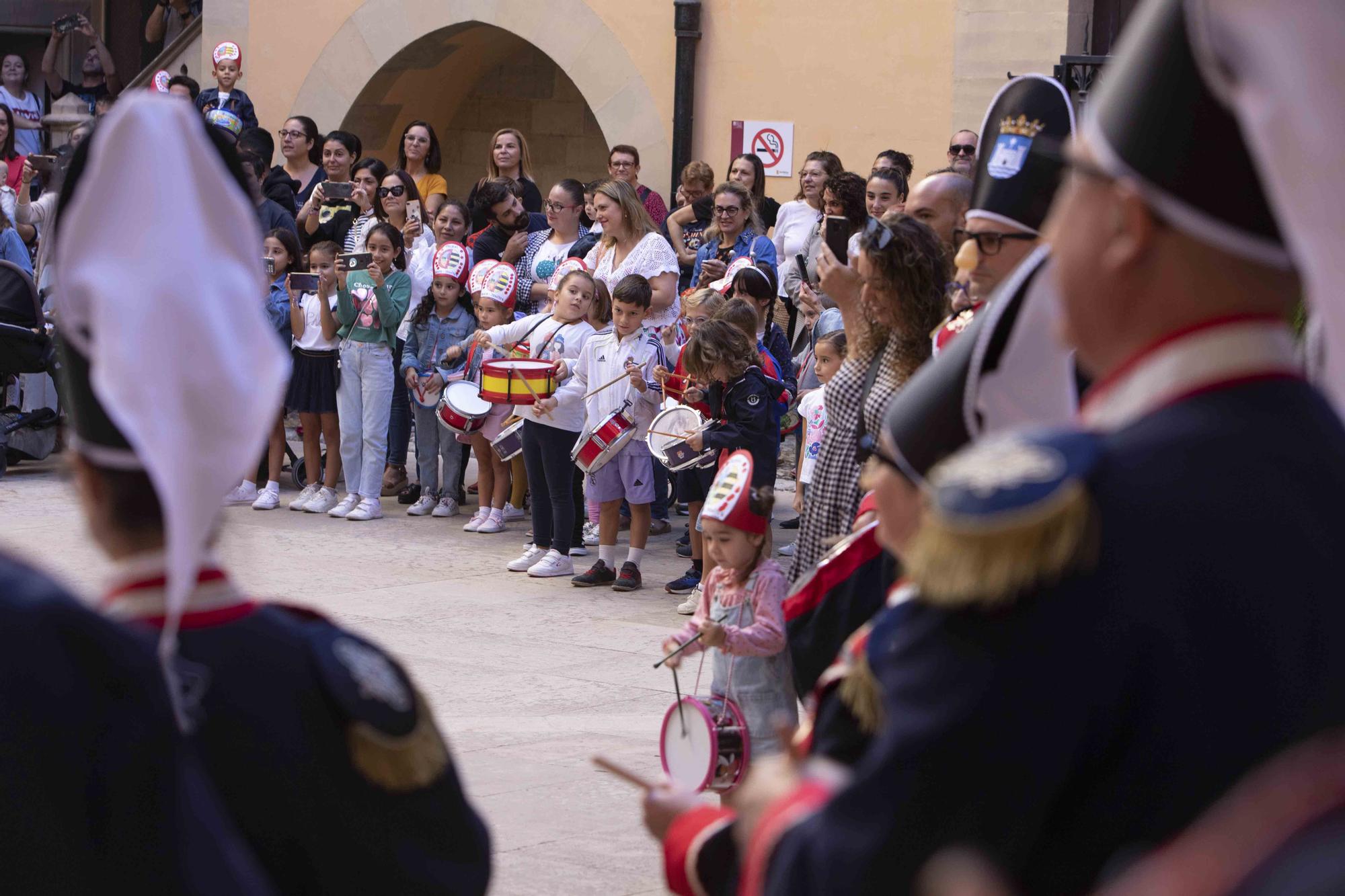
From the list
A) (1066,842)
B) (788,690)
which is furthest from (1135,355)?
(788,690)

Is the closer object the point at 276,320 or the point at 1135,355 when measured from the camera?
the point at 1135,355

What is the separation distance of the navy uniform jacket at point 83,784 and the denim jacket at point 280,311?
27.4 feet

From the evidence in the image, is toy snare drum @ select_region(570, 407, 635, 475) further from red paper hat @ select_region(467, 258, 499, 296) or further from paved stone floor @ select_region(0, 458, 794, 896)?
red paper hat @ select_region(467, 258, 499, 296)

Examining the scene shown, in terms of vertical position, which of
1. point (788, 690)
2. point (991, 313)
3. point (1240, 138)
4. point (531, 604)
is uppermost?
point (1240, 138)

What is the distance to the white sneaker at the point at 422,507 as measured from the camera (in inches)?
384

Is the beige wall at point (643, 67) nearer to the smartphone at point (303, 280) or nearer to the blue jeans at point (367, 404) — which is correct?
the blue jeans at point (367, 404)

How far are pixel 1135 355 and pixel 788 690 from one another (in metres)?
3.25

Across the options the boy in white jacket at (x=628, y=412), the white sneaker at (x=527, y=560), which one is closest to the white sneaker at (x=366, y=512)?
the white sneaker at (x=527, y=560)

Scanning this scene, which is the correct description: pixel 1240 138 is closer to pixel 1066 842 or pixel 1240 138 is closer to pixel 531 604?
pixel 1066 842

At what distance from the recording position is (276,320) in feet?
32.5

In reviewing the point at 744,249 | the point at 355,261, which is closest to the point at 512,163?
the point at 355,261

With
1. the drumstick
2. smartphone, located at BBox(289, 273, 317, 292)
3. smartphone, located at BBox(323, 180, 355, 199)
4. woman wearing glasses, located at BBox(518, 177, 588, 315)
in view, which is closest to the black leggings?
woman wearing glasses, located at BBox(518, 177, 588, 315)

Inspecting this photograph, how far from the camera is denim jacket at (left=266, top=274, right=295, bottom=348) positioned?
32.3 ft

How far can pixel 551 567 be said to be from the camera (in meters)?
8.27
